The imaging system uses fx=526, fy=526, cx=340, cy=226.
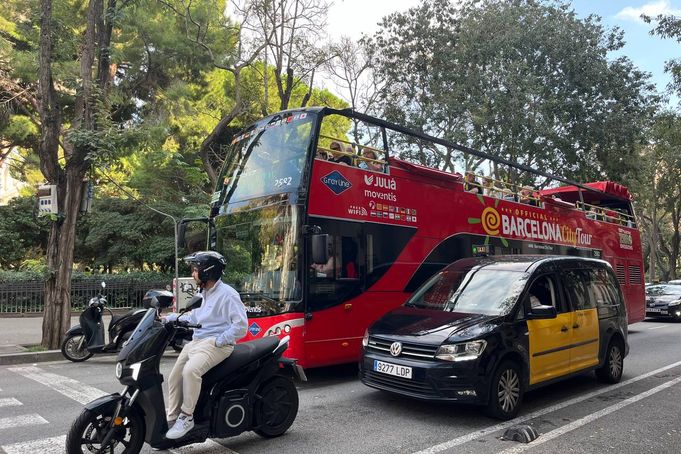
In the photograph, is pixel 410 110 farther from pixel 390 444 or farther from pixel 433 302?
pixel 390 444

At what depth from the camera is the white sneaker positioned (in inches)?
161

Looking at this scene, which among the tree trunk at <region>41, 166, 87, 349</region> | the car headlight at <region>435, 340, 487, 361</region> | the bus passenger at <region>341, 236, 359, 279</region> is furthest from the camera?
the tree trunk at <region>41, 166, 87, 349</region>

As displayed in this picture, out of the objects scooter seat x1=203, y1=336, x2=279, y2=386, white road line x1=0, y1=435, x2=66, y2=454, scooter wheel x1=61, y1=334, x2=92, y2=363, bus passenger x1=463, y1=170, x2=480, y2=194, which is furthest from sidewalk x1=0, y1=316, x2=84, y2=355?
bus passenger x1=463, y1=170, x2=480, y2=194

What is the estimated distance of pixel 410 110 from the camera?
21203 millimetres

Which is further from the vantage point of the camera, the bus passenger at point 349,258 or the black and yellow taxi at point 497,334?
the bus passenger at point 349,258

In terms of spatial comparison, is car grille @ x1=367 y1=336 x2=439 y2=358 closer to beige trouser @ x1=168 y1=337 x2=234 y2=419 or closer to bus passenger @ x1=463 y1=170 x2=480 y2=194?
beige trouser @ x1=168 y1=337 x2=234 y2=419

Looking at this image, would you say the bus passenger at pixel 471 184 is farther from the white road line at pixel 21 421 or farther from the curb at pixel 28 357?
the curb at pixel 28 357

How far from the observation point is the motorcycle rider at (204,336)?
4.22 metres

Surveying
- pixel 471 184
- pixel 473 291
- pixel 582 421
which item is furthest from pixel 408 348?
pixel 471 184

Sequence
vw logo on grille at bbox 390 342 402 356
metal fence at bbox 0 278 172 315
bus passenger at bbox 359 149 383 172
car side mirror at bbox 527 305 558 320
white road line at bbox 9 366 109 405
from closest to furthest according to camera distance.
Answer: vw logo on grille at bbox 390 342 402 356, car side mirror at bbox 527 305 558 320, white road line at bbox 9 366 109 405, bus passenger at bbox 359 149 383 172, metal fence at bbox 0 278 172 315

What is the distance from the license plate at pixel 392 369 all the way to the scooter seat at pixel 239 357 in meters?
1.46

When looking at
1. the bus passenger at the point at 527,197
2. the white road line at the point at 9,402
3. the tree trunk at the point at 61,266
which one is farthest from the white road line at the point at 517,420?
the tree trunk at the point at 61,266

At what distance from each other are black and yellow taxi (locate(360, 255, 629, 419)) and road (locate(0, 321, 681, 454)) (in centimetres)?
34

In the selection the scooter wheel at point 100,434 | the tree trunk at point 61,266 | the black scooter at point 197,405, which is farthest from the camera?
the tree trunk at point 61,266
